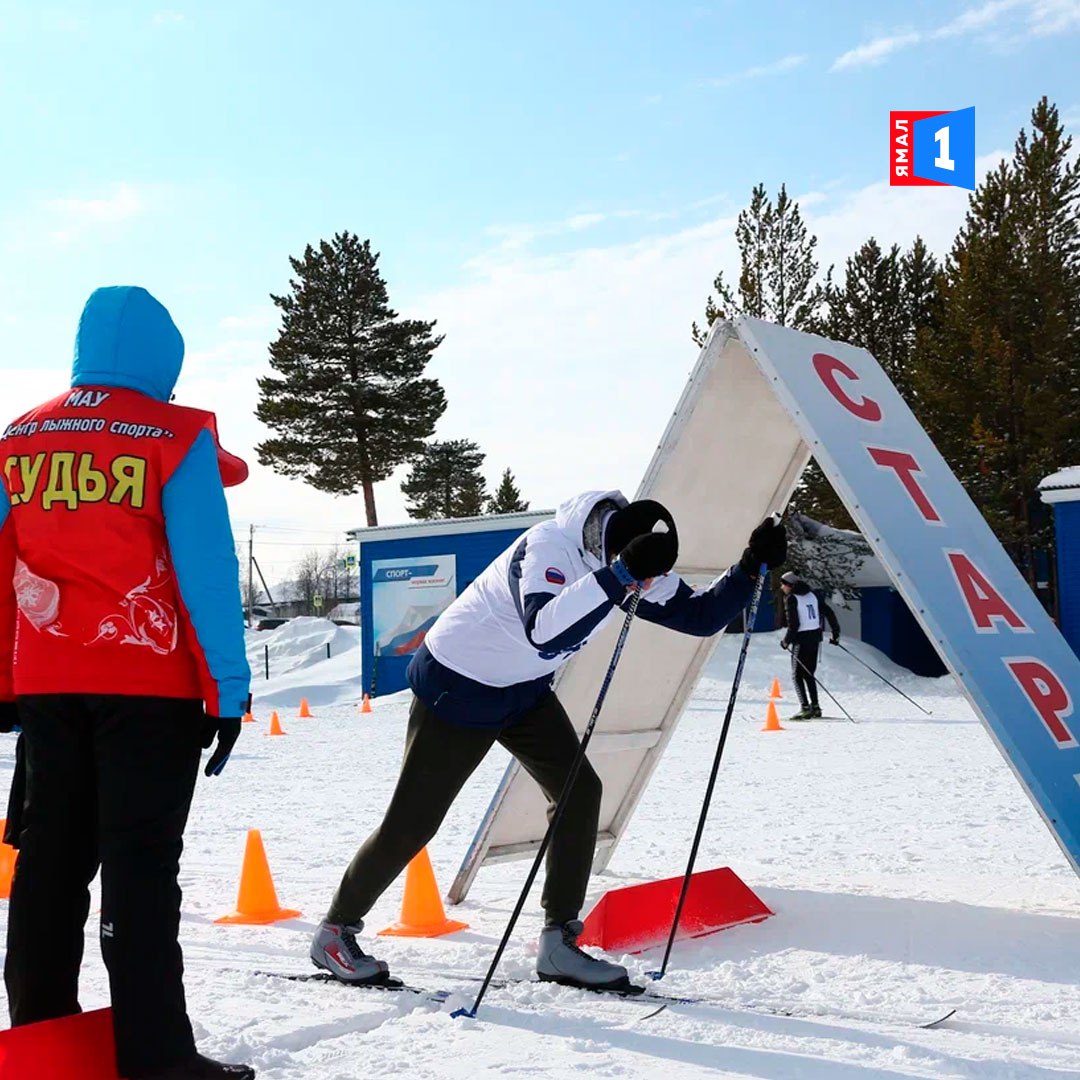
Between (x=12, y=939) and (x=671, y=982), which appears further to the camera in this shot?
(x=671, y=982)

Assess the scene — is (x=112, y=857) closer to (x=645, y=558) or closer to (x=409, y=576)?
(x=645, y=558)

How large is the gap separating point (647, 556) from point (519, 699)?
2.83 ft

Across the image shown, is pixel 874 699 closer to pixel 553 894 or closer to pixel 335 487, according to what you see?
pixel 553 894

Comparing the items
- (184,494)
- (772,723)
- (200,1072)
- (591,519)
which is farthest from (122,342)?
(772,723)

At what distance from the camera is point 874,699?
17.4 m

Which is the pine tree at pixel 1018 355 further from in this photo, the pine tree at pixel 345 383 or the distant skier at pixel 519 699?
the distant skier at pixel 519 699

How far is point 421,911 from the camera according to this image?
4.70 meters

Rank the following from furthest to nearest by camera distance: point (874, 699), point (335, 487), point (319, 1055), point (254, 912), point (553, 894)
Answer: point (335, 487), point (874, 699), point (254, 912), point (553, 894), point (319, 1055)

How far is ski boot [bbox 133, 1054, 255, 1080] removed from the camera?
271 cm

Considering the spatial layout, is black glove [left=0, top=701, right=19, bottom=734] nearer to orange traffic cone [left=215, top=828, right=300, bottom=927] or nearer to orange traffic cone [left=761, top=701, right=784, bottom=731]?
orange traffic cone [left=215, top=828, right=300, bottom=927]

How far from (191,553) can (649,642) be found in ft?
9.14

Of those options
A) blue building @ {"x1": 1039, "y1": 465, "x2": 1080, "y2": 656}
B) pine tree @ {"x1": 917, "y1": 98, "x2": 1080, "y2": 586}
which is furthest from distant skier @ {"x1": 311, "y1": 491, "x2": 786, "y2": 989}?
pine tree @ {"x1": 917, "y1": 98, "x2": 1080, "y2": 586}

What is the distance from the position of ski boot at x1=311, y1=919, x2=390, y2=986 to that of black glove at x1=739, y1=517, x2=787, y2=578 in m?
1.74

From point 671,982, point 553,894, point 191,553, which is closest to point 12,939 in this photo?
point 191,553
